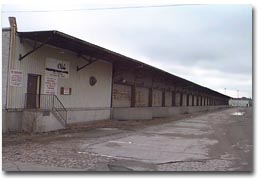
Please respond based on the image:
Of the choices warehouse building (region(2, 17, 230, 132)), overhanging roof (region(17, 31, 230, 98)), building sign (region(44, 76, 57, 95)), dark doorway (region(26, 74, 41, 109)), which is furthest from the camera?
building sign (region(44, 76, 57, 95))

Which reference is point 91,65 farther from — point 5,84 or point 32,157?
point 32,157

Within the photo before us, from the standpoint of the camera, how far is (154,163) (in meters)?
8.76

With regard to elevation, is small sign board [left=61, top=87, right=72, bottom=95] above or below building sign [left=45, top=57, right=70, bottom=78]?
below

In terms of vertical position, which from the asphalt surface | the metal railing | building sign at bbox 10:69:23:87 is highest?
building sign at bbox 10:69:23:87

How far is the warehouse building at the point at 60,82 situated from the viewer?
1514 cm

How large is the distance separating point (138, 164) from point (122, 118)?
16.7 metres

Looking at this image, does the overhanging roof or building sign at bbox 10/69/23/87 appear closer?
building sign at bbox 10/69/23/87

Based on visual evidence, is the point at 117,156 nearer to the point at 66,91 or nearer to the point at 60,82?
the point at 60,82

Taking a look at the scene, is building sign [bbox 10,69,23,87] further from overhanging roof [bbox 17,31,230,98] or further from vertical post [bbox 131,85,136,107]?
vertical post [bbox 131,85,136,107]

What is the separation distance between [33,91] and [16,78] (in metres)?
1.46

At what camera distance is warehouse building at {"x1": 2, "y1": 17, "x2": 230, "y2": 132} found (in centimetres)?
1514

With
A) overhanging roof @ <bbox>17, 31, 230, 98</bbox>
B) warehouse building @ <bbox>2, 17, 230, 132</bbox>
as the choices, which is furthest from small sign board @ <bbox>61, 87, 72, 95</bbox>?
overhanging roof @ <bbox>17, 31, 230, 98</bbox>

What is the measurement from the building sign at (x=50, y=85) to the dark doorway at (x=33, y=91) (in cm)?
50

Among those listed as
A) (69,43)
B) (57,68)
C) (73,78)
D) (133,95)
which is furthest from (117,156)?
(133,95)
